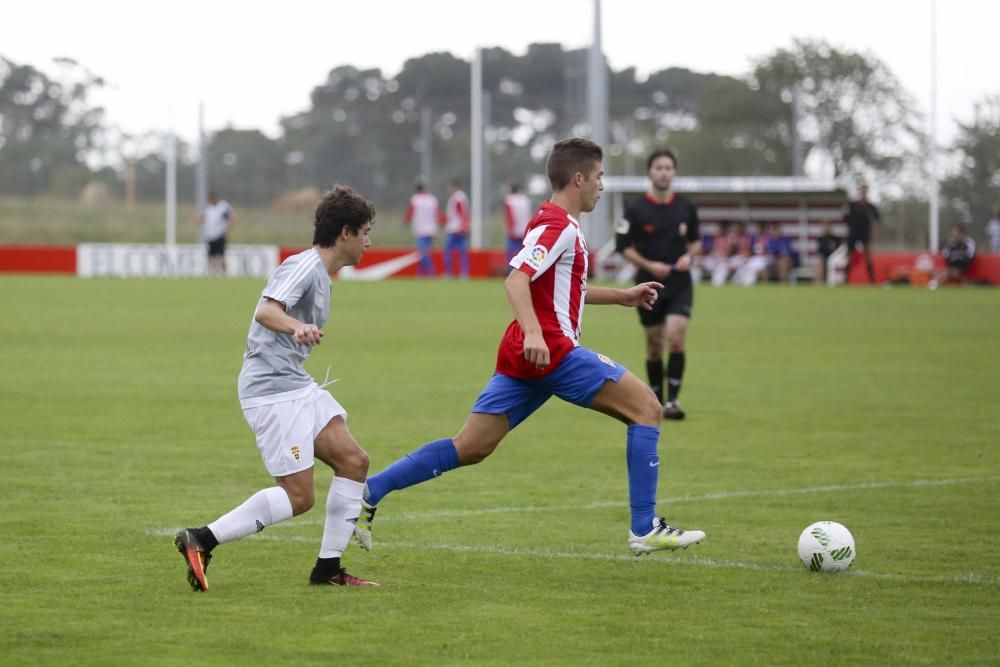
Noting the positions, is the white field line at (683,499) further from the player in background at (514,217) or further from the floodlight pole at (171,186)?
the floodlight pole at (171,186)

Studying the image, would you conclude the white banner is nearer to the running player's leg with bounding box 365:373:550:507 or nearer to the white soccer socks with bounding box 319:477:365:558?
the running player's leg with bounding box 365:373:550:507

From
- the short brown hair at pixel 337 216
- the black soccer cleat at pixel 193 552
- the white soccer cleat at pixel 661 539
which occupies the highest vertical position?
the short brown hair at pixel 337 216

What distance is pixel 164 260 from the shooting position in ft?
145

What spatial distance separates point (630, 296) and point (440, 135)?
40.1 metres

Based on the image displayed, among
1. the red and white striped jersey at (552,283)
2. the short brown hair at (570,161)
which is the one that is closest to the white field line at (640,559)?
the red and white striped jersey at (552,283)

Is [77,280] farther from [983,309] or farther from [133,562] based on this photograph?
[133,562]

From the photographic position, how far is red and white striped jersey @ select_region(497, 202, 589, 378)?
700 cm

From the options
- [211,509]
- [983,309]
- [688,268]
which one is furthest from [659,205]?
[983,309]

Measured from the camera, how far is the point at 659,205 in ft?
43.0

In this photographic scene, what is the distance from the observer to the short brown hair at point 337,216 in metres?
6.40

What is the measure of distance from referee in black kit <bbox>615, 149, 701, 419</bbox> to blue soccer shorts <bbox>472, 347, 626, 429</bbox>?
5.77 metres

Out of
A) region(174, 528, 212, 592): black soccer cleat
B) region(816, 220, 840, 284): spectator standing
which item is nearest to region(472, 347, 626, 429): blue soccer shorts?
region(174, 528, 212, 592): black soccer cleat

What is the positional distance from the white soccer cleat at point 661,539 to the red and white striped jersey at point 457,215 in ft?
98.4

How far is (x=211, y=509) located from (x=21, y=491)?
1.26 metres
